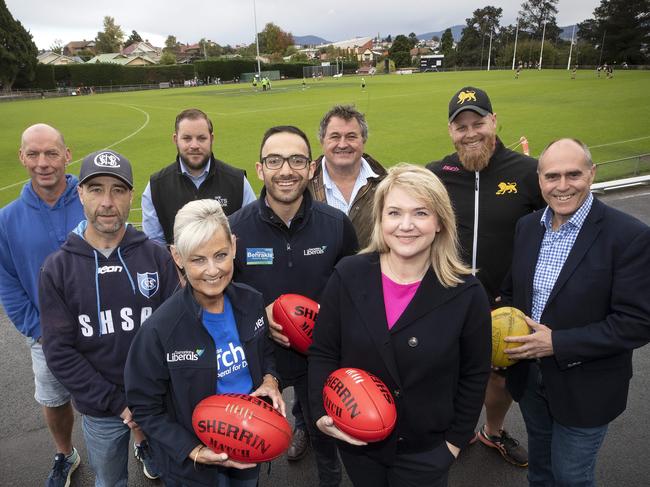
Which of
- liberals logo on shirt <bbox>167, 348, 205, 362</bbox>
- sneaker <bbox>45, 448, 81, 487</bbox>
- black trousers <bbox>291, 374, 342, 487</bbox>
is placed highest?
liberals logo on shirt <bbox>167, 348, 205, 362</bbox>

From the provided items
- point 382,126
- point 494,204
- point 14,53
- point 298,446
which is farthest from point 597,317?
point 14,53

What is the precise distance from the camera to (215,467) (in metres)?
2.73

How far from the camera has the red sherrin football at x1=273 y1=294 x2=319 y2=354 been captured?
3178 millimetres

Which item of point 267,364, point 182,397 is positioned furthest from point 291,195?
point 182,397

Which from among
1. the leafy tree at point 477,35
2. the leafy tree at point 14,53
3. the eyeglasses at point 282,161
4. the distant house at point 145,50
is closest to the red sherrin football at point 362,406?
the eyeglasses at point 282,161

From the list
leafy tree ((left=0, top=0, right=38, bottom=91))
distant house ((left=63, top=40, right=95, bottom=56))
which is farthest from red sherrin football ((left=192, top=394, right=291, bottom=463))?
distant house ((left=63, top=40, right=95, bottom=56))

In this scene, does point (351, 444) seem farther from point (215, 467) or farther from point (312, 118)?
point (312, 118)

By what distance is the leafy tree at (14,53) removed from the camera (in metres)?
61.6

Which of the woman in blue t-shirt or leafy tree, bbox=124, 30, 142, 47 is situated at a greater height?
leafy tree, bbox=124, 30, 142, 47

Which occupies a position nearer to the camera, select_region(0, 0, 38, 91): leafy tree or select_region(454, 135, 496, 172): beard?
select_region(454, 135, 496, 172): beard

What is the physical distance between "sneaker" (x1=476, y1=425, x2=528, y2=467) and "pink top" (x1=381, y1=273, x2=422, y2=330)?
2.36 meters

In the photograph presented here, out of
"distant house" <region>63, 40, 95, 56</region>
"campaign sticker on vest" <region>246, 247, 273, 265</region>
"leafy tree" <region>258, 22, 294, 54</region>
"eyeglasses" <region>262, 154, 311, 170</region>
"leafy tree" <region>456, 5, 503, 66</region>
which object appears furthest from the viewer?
"distant house" <region>63, 40, 95, 56</region>

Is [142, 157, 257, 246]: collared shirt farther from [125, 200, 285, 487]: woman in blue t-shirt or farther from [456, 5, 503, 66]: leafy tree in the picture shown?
[456, 5, 503, 66]: leafy tree

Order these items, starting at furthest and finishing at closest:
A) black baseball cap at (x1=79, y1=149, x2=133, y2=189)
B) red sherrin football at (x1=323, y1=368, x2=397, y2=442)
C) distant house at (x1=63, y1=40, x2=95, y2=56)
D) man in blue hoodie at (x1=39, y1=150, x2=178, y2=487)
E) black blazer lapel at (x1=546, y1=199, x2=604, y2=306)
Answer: distant house at (x1=63, y1=40, x2=95, y2=56) < black baseball cap at (x1=79, y1=149, x2=133, y2=189) < man in blue hoodie at (x1=39, y1=150, x2=178, y2=487) < black blazer lapel at (x1=546, y1=199, x2=604, y2=306) < red sherrin football at (x1=323, y1=368, x2=397, y2=442)
